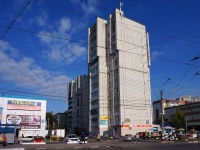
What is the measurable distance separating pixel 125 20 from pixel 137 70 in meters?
16.9

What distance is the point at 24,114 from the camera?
66.4 meters

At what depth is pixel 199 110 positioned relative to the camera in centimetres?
9531

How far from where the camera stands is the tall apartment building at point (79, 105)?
120481 mm

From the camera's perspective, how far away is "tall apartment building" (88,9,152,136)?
81.3 m

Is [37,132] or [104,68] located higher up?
[104,68]

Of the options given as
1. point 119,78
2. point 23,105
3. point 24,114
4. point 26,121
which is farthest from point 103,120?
point 23,105

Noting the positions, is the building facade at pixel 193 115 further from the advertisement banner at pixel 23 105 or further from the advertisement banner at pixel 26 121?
the advertisement banner at pixel 23 105

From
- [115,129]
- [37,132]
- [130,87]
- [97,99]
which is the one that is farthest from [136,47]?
[37,132]

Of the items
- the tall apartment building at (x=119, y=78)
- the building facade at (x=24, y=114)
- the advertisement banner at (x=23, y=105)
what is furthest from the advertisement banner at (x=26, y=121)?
the tall apartment building at (x=119, y=78)

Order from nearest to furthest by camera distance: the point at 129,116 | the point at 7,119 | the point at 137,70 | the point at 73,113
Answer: the point at 7,119
the point at 129,116
the point at 137,70
the point at 73,113

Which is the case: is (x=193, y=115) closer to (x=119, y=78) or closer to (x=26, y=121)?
(x=119, y=78)

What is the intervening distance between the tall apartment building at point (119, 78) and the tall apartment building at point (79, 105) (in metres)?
27.9

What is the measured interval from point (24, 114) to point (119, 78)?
3032 cm

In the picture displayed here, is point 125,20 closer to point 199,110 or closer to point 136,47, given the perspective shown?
point 136,47
